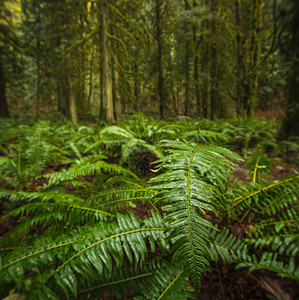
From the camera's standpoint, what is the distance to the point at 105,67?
473 cm

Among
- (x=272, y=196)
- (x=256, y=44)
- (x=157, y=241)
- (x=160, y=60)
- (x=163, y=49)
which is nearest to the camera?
(x=157, y=241)

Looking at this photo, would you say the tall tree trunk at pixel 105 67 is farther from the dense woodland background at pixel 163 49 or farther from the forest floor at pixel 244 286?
Answer: the forest floor at pixel 244 286

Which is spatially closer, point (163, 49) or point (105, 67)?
point (105, 67)

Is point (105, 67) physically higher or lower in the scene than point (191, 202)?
higher

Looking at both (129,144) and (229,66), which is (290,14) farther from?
(229,66)

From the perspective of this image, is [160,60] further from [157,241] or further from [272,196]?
[157,241]

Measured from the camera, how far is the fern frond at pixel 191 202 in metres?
0.59

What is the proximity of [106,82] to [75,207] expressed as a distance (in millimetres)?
4311

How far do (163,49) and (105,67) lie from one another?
6.52 feet

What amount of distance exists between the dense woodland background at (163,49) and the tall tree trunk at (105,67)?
24mm

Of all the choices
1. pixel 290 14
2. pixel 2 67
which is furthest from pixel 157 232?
pixel 2 67

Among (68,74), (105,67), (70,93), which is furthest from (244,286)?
(68,74)

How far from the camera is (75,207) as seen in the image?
1262mm

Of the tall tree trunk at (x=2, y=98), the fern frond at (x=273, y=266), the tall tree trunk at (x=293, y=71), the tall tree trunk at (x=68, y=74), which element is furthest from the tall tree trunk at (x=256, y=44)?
the tall tree trunk at (x=2, y=98)
